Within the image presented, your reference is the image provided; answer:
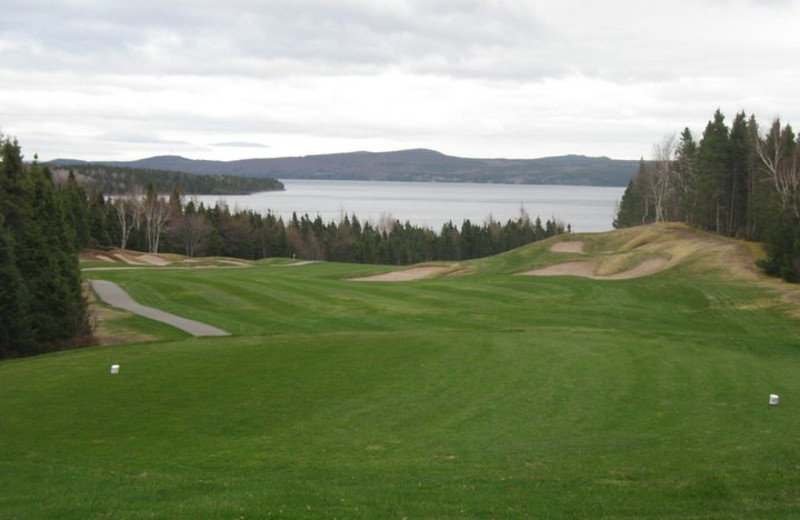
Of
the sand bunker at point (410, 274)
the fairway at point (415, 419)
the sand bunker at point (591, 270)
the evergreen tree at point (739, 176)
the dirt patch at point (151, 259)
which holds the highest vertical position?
the evergreen tree at point (739, 176)

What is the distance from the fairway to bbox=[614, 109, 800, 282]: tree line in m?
12.1

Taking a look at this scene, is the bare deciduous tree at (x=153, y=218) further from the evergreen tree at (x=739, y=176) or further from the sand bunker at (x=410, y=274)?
the evergreen tree at (x=739, y=176)

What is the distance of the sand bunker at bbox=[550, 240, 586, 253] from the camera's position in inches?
2405

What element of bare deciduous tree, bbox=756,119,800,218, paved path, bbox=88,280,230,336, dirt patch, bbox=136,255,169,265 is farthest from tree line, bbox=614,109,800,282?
dirt patch, bbox=136,255,169,265

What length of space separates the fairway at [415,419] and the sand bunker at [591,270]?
15.4 meters

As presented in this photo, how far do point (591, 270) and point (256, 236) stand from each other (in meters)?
72.0

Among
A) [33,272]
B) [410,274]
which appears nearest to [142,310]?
[33,272]

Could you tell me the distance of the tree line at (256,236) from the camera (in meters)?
102

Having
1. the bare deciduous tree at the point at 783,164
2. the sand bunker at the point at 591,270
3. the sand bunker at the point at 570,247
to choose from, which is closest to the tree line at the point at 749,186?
the bare deciduous tree at the point at 783,164

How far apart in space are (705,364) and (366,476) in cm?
1452

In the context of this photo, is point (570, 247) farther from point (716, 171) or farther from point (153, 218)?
point (153, 218)

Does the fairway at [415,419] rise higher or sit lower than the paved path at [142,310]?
higher

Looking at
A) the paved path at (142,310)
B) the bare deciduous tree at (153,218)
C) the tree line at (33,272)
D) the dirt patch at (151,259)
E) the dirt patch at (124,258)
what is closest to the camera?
the tree line at (33,272)

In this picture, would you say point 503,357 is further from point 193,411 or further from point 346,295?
point 346,295
